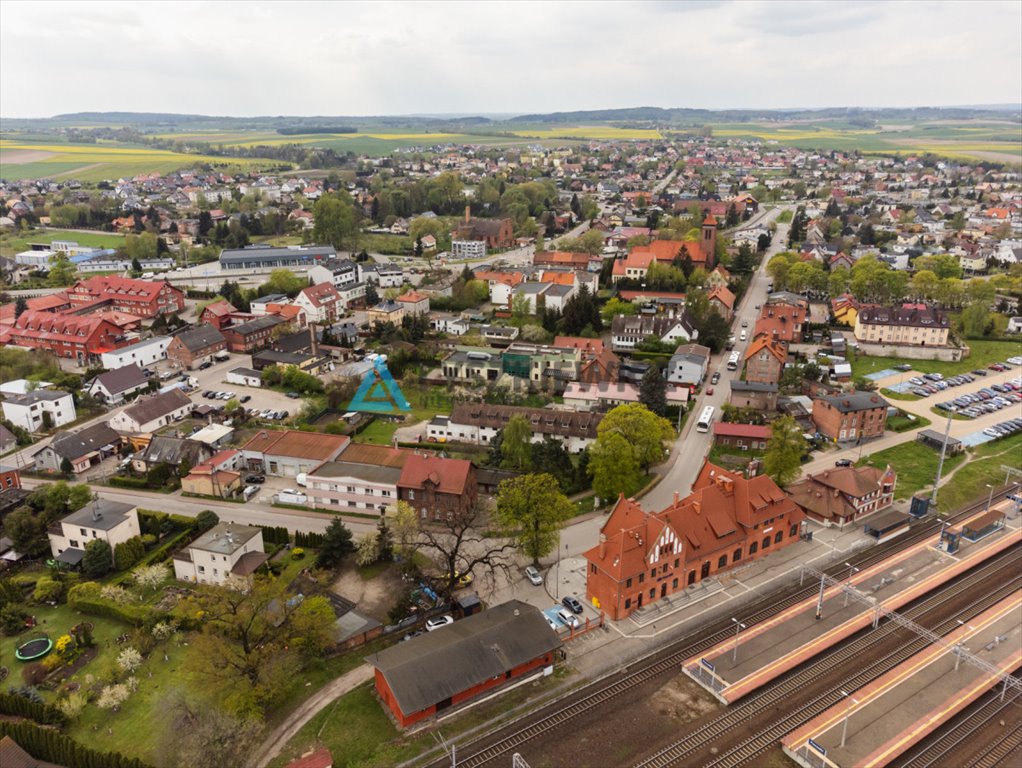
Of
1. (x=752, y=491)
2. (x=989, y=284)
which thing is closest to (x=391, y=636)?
(x=752, y=491)

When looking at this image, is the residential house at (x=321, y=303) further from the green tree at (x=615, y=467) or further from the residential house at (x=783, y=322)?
the green tree at (x=615, y=467)

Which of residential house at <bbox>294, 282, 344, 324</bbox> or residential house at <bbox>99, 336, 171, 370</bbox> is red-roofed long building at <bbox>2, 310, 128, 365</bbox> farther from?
residential house at <bbox>294, 282, 344, 324</bbox>

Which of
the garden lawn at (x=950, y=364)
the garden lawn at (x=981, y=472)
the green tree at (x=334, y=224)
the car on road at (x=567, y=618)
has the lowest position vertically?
the garden lawn at (x=981, y=472)

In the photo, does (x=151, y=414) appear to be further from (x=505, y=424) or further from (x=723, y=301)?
(x=723, y=301)

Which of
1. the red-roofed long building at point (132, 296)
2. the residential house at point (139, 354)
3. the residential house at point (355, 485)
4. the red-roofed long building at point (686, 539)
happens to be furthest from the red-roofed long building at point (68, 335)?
the red-roofed long building at point (686, 539)

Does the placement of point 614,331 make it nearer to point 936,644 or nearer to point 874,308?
point 874,308

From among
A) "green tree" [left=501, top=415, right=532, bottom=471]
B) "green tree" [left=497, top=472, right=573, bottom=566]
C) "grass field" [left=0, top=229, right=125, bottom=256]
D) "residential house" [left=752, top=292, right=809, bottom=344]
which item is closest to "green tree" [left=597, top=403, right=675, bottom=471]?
"green tree" [left=501, top=415, right=532, bottom=471]

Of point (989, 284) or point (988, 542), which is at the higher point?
point (989, 284)
